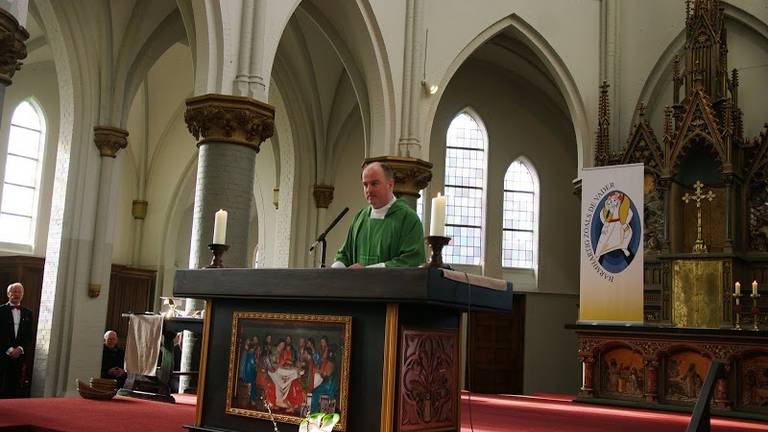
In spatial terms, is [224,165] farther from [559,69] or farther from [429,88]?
[559,69]

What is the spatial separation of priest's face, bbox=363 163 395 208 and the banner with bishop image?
9.24m

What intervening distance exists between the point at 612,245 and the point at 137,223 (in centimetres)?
1366

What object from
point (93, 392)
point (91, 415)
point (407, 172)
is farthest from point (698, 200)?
point (91, 415)

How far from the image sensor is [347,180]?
20.8 m

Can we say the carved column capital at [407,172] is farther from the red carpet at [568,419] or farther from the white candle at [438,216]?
the white candle at [438,216]

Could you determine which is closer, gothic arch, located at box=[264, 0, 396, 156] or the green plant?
the green plant

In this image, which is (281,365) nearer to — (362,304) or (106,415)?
(362,304)

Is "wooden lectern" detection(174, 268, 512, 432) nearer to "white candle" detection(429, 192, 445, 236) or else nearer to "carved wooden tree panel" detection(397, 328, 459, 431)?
"carved wooden tree panel" detection(397, 328, 459, 431)

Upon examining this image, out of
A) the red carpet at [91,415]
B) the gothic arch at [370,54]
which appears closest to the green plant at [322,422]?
the red carpet at [91,415]

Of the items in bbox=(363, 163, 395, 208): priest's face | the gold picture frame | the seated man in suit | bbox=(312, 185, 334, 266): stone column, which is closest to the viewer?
the gold picture frame

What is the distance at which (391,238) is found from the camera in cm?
577

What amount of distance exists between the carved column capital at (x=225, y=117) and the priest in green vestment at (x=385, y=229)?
17.4 ft

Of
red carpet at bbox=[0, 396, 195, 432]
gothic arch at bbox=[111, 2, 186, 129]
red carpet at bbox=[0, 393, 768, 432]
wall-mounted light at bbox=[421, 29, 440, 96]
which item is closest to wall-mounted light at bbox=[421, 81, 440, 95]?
wall-mounted light at bbox=[421, 29, 440, 96]

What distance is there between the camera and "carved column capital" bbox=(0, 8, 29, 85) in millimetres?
7828
